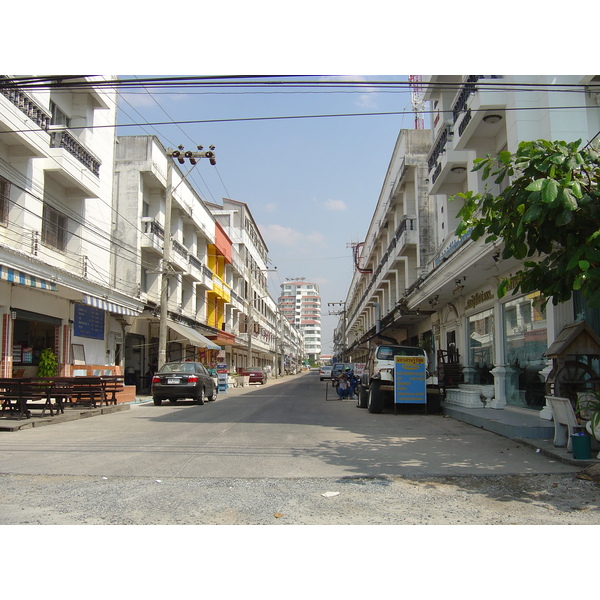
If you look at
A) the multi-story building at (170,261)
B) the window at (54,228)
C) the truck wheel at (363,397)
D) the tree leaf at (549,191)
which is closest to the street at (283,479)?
the tree leaf at (549,191)

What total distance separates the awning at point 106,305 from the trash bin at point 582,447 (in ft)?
52.5

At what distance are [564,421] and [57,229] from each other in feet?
59.2

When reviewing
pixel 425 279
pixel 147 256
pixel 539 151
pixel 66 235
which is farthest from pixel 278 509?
pixel 147 256

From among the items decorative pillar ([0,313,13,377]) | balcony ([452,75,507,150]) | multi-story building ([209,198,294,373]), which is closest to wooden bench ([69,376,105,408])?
decorative pillar ([0,313,13,377])

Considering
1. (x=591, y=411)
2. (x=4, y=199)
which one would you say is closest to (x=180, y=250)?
(x=4, y=199)

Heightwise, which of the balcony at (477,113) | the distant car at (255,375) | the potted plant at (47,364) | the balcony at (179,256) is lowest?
the distant car at (255,375)

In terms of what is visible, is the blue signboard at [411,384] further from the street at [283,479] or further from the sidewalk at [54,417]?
the sidewalk at [54,417]

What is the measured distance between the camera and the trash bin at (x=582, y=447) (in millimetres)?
7512

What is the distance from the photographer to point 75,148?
63.7 feet

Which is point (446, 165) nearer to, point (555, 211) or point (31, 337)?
point (555, 211)

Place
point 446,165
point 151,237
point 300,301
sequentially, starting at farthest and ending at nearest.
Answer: point 300,301
point 151,237
point 446,165

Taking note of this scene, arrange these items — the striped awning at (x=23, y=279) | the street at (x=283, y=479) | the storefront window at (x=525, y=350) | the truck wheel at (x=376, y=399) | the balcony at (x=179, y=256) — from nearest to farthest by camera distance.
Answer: the street at (x=283, y=479) → the storefront window at (x=525, y=350) → the striped awning at (x=23, y=279) → the truck wheel at (x=376, y=399) → the balcony at (x=179, y=256)

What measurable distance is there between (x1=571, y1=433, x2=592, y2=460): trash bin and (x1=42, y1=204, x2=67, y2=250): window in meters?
17.2

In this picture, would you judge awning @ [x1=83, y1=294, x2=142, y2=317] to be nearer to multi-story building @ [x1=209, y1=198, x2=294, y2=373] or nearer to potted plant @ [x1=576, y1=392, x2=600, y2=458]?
potted plant @ [x1=576, y1=392, x2=600, y2=458]
